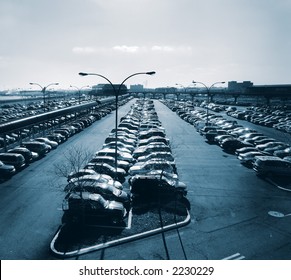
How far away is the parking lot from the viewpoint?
12266 mm

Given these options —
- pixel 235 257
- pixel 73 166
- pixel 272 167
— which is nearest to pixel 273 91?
pixel 272 167

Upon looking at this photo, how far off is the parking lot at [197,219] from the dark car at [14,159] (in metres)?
0.87

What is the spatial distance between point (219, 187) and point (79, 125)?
1285 inches

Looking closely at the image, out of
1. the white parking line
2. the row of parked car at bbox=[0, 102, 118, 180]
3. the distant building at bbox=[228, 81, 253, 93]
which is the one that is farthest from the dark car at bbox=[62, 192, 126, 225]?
the distant building at bbox=[228, 81, 253, 93]

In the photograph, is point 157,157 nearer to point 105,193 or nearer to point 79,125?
point 105,193

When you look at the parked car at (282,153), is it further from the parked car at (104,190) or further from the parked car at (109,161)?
the parked car at (104,190)

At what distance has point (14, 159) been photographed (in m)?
24.1

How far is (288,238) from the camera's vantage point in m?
13.5

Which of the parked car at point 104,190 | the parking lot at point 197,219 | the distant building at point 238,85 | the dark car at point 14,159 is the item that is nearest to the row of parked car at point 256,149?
the parking lot at point 197,219

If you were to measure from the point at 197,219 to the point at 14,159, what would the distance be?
708 inches

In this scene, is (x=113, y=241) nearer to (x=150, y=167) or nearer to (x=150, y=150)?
(x=150, y=167)

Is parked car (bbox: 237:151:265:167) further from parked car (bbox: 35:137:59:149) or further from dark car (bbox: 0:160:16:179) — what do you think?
parked car (bbox: 35:137:59:149)
